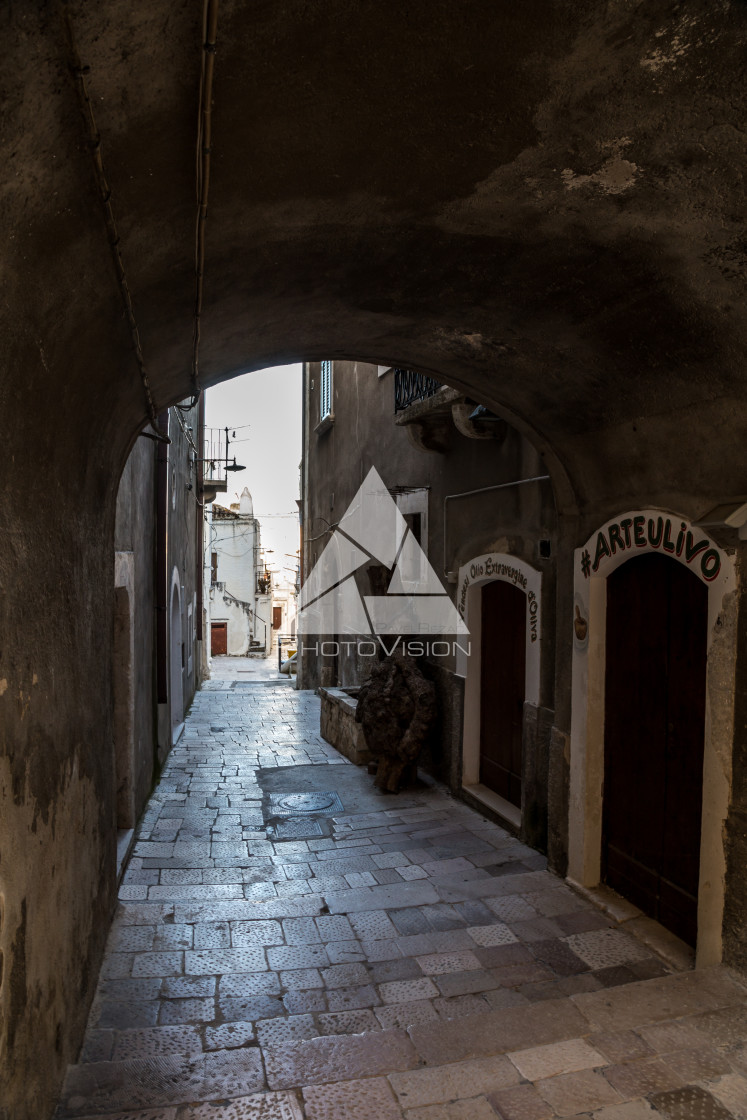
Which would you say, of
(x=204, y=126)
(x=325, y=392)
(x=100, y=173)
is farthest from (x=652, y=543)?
(x=325, y=392)

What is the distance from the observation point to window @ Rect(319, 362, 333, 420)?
16.1m

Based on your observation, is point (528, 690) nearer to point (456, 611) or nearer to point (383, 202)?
point (456, 611)

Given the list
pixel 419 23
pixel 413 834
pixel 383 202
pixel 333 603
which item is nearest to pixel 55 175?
pixel 419 23

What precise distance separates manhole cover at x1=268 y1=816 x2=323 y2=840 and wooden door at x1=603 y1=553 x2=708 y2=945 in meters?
2.83

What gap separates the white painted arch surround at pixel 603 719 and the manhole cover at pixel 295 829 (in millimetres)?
2548

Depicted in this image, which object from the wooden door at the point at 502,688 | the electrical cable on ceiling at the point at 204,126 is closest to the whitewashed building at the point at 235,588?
the wooden door at the point at 502,688

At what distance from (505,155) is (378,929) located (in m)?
4.87

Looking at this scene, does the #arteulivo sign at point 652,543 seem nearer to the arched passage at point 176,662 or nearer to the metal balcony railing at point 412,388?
the metal balcony railing at point 412,388

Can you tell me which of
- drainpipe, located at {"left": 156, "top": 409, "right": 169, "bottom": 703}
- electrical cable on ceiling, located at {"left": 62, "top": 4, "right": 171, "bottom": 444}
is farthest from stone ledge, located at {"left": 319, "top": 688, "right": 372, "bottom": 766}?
electrical cable on ceiling, located at {"left": 62, "top": 4, "right": 171, "bottom": 444}

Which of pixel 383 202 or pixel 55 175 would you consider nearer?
pixel 55 175

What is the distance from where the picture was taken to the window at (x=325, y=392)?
16.1 m

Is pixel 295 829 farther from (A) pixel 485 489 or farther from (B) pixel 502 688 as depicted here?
(A) pixel 485 489

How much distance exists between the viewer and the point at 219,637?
44.6 m

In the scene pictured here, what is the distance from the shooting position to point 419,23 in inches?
88.6
